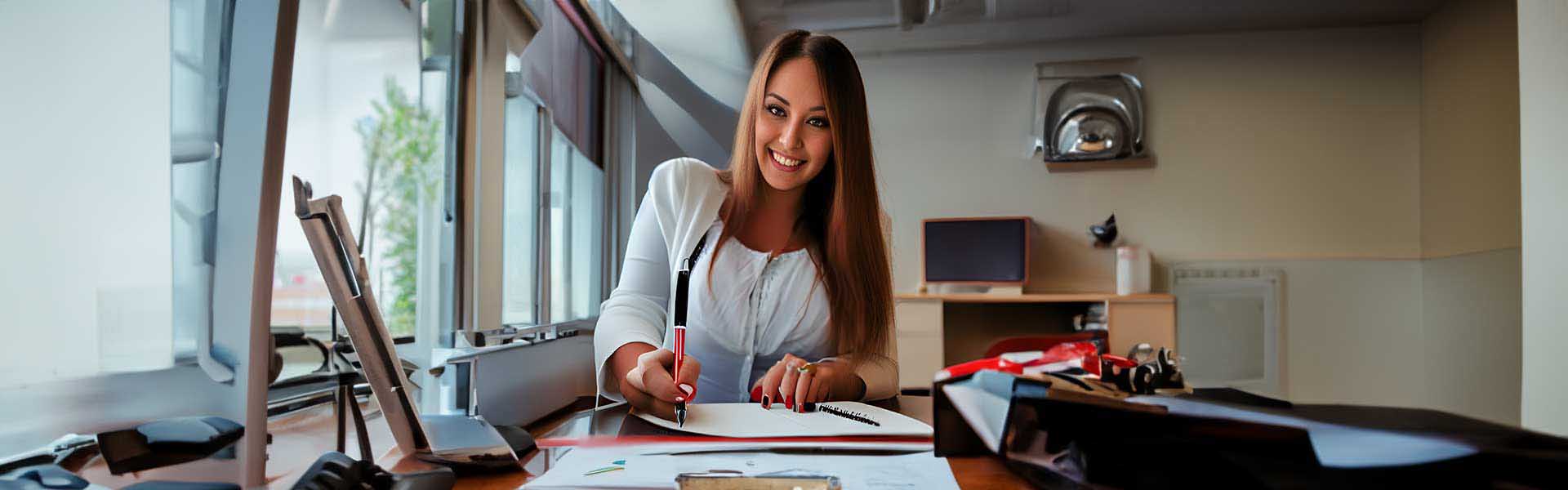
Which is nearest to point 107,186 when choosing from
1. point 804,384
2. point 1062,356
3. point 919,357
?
point 804,384

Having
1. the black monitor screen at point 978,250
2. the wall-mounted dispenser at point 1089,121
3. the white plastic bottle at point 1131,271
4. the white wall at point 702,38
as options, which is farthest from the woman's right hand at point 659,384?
the white plastic bottle at point 1131,271

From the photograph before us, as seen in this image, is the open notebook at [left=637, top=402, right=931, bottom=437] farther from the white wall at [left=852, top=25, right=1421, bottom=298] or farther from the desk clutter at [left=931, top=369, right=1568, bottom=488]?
the white wall at [left=852, top=25, right=1421, bottom=298]

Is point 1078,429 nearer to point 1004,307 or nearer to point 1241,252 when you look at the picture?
point 1004,307

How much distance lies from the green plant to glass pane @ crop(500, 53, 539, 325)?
0.05 metres

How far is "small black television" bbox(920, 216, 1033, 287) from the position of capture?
84 cm

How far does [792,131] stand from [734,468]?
0.29 m

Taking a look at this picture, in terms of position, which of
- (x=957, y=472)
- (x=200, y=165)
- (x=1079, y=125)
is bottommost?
(x=957, y=472)

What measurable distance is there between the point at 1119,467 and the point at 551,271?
345 millimetres

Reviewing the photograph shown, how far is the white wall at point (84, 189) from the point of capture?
0.22 m

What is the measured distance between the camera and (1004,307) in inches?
35.7

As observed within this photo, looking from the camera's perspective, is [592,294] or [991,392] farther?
[592,294]

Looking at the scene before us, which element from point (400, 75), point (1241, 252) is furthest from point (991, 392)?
point (1241, 252)

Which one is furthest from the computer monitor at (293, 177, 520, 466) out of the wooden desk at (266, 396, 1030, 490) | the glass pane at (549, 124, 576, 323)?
the glass pane at (549, 124, 576, 323)

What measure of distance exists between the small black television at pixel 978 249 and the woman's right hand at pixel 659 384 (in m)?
0.41
